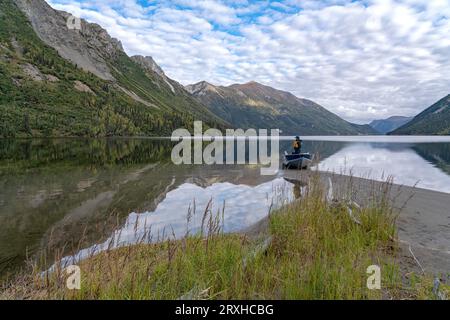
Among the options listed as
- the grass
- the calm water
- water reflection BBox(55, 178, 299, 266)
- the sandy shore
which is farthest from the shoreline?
water reflection BBox(55, 178, 299, 266)

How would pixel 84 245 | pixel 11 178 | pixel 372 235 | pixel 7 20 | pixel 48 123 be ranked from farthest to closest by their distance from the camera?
pixel 7 20 < pixel 48 123 < pixel 11 178 < pixel 84 245 < pixel 372 235

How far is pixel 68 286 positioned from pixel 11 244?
685cm

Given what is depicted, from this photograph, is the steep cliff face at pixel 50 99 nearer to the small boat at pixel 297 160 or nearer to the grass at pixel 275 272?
the small boat at pixel 297 160

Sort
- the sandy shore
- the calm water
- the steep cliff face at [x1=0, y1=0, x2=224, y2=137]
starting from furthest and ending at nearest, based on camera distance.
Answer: the steep cliff face at [x1=0, y1=0, x2=224, y2=137]
the calm water
the sandy shore

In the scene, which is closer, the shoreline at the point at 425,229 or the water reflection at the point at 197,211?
the shoreline at the point at 425,229

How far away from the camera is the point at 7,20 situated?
581 ft

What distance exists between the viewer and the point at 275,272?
197 inches

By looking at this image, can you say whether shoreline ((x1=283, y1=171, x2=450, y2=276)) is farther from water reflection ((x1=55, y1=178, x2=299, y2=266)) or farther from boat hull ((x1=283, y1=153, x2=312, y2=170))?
boat hull ((x1=283, y1=153, x2=312, y2=170))

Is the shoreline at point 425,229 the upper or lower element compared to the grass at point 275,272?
lower

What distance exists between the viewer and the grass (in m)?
4.34

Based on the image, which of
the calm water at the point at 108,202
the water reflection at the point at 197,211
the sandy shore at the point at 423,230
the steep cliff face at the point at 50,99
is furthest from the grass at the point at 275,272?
the steep cliff face at the point at 50,99

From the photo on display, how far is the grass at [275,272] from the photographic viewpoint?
434 cm
